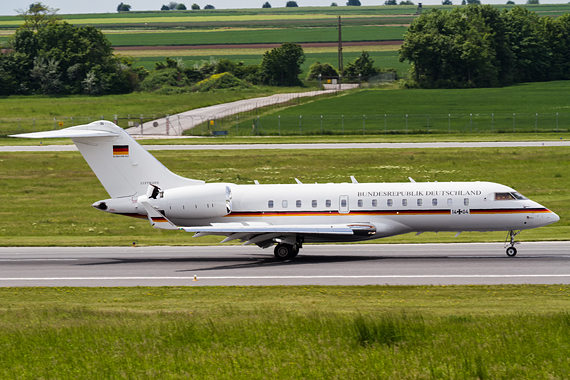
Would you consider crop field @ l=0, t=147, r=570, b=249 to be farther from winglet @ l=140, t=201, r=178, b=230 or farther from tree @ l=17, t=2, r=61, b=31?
tree @ l=17, t=2, r=61, b=31

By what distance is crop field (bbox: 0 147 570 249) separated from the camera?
4028cm

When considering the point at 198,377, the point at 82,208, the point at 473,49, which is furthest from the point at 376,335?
the point at 473,49

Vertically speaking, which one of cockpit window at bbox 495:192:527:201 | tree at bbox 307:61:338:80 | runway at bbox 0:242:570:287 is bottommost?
runway at bbox 0:242:570:287

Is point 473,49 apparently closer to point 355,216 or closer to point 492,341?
point 355,216

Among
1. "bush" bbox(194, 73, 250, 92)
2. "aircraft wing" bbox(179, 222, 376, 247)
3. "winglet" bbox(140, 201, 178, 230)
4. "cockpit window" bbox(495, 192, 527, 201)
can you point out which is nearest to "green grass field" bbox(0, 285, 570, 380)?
"winglet" bbox(140, 201, 178, 230)

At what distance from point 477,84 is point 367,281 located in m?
111

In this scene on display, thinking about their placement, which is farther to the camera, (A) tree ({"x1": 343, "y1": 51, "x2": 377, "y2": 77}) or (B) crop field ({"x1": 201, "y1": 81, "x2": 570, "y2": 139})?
(A) tree ({"x1": 343, "y1": 51, "x2": 377, "y2": 77})

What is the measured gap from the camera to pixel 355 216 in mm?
30844

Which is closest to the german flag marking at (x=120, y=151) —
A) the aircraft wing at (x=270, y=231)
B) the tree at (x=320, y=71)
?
the aircraft wing at (x=270, y=231)

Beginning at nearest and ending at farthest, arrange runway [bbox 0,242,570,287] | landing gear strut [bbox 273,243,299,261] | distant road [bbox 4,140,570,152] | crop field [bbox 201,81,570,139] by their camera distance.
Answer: runway [bbox 0,242,570,287]
landing gear strut [bbox 273,243,299,261]
distant road [bbox 4,140,570,152]
crop field [bbox 201,81,570,139]

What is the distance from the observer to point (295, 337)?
1507 centimetres

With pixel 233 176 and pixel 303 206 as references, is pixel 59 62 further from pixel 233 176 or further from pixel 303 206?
pixel 303 206

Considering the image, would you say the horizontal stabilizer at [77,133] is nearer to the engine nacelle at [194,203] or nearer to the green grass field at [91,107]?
the engine nacelle at [194,203]

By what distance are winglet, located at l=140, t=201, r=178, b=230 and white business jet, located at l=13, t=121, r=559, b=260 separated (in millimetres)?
233
